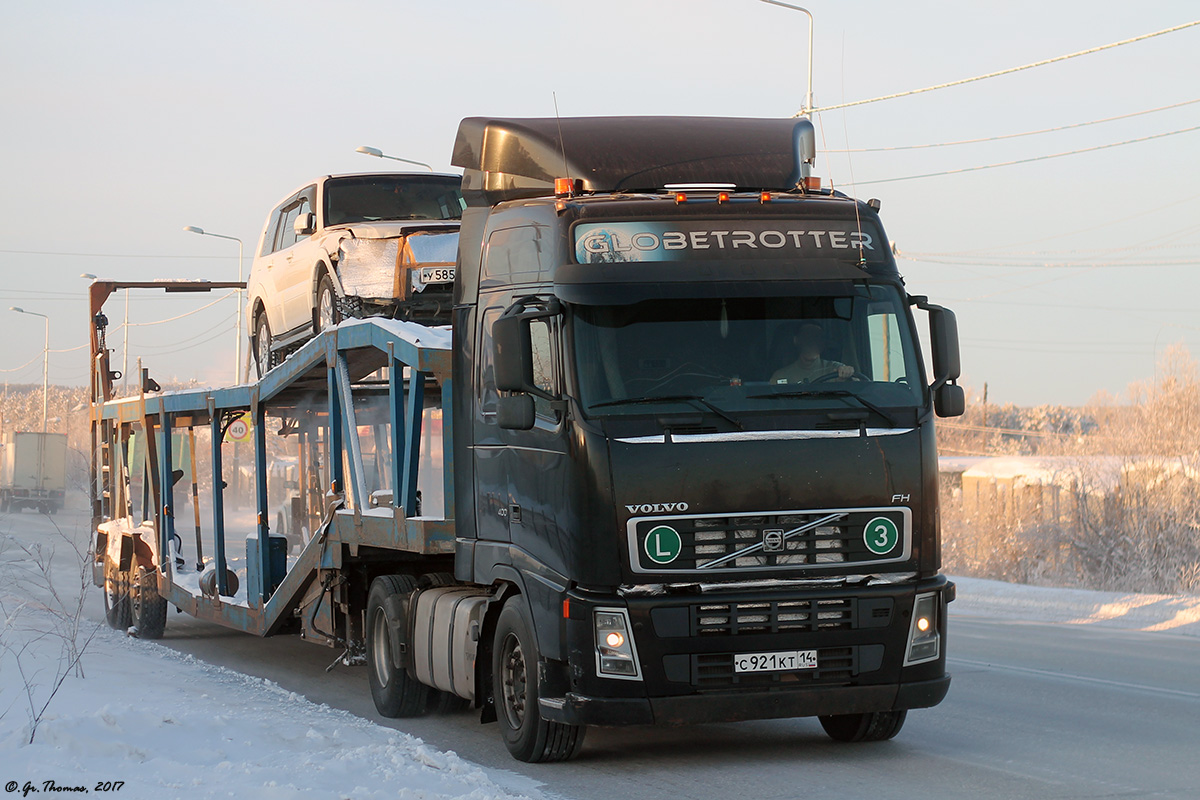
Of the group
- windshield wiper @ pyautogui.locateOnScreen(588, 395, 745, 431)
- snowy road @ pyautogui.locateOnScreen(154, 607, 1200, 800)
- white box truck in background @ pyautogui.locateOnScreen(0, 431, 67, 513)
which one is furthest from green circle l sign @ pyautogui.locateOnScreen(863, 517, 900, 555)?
white box truck in background @ pyautogui.locateOnScreen(0, 431, 67, 513)

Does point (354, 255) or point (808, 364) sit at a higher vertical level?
point (354, 255)

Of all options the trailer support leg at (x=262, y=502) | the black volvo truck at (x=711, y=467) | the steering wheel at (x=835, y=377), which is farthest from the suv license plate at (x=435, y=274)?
the steering wheel at (x=835, y=377)

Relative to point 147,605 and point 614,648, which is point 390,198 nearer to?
point 147,605

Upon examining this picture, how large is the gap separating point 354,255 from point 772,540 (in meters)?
5.61

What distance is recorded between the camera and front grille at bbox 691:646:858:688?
7066 millimetres

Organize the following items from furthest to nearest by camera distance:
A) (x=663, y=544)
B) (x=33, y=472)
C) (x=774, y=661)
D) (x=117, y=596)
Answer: (x=33, y=472)
(x=117, y=596)
(x=774, y=661)
(x=663, y=544)

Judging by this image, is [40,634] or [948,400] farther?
[40,634]

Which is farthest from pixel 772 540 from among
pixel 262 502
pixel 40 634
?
pixel 40 634

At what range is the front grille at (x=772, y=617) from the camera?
23.1ft

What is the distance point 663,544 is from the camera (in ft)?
23.0

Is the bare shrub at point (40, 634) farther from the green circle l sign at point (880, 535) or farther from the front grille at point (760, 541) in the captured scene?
the green circle l sign at point (880, 535)

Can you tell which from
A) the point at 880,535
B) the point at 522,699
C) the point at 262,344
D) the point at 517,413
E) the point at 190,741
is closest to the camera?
the point at 880,535

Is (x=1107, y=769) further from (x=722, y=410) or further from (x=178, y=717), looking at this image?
(x=178, y=717)

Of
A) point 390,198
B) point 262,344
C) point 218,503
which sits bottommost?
point 218,503
